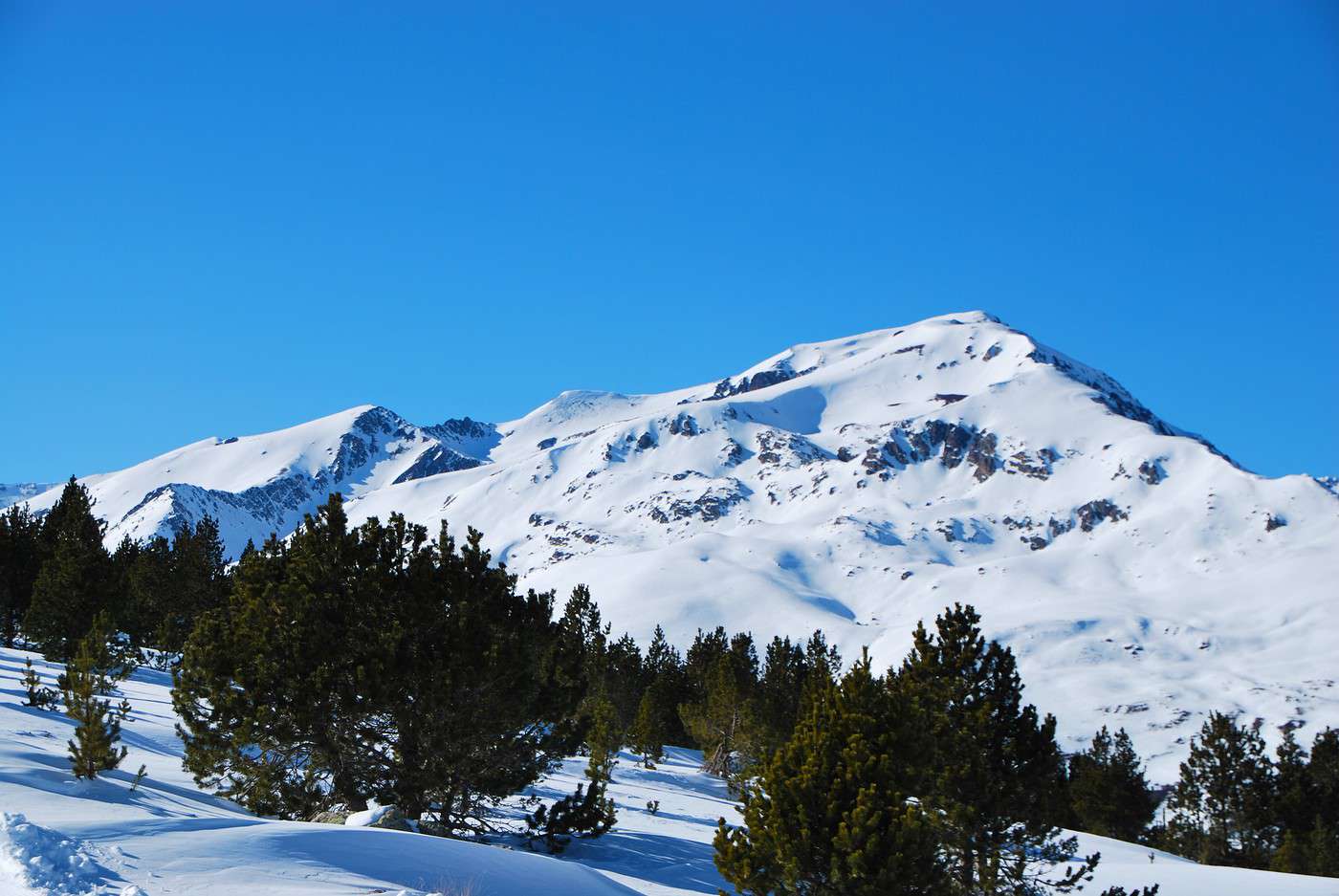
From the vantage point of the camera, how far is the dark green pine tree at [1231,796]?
53.2 meters

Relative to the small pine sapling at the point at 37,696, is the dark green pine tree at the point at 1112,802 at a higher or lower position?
lower

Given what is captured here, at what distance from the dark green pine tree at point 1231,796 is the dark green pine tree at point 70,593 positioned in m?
53.1

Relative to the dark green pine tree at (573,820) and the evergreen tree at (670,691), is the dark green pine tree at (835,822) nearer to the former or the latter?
the dark green pine tree at (573,820)

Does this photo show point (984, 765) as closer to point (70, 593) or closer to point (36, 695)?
point (36, 695)

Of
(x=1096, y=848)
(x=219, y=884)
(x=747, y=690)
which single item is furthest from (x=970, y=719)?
(x=747, y=690)

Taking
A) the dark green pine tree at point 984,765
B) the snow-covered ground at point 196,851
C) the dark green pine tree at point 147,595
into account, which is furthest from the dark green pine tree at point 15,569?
the dark green pine tree at point 984,765

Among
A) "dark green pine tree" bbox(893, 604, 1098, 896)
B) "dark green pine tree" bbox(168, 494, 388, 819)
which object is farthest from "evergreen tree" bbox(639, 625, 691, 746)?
"dark green pine tree" bbox(168, 494, 388, 819)

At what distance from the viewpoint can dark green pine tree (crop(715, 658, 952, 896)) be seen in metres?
16.0

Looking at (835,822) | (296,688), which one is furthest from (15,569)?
(835,822)

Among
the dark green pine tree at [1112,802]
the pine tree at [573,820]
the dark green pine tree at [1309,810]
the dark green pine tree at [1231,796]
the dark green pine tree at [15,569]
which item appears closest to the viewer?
the pine tree at [573,820]

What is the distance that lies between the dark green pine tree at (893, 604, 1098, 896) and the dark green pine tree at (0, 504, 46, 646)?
147 feet

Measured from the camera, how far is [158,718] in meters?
28.6

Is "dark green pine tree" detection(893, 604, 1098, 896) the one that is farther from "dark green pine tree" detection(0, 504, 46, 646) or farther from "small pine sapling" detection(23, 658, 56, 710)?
"dark green pine tree" detection(0, 504, 46, 646)

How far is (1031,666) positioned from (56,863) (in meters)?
187
